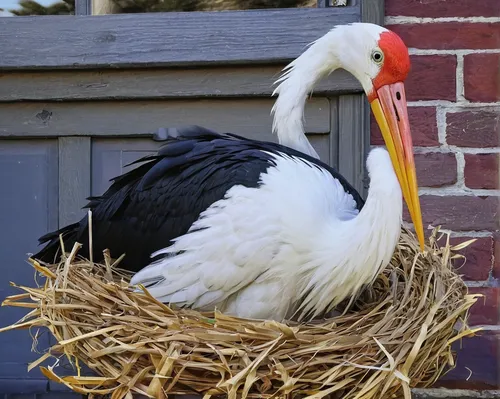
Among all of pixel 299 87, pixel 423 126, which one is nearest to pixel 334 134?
pixel 423 126

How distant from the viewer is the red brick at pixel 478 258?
2068mm

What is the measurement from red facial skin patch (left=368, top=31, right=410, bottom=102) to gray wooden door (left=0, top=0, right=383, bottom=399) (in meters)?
0.51

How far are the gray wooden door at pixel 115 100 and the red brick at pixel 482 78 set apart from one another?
29cm

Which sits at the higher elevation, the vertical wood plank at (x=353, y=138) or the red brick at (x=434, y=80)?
the red brick at (x=434, y=80)

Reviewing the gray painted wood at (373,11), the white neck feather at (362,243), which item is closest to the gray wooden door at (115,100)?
the gray painted wood at (373,11)

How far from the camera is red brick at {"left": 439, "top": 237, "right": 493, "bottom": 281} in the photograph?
207 cm

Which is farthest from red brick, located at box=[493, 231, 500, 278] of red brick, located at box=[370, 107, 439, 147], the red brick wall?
red brick, located at box=[370, 107, 439, 147]

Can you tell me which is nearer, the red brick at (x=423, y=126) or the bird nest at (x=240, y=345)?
the bird nest at (x=240, y=345)

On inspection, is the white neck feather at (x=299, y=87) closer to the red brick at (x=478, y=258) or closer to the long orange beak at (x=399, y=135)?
the long orange beak at (x=399, y=135)

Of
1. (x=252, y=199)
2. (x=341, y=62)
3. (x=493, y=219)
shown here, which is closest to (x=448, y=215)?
(x=493, y=219)

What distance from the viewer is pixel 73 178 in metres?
2.21

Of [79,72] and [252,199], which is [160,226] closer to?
[252,199]

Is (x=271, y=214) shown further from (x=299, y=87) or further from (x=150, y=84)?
(x=150, y=84)

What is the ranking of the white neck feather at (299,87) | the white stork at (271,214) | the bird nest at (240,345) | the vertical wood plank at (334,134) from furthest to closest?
the vertical wood plank at (334,134)
the white neck feather at (299,87)
the white stork at (271,214)
the bird nest at (240,345)
